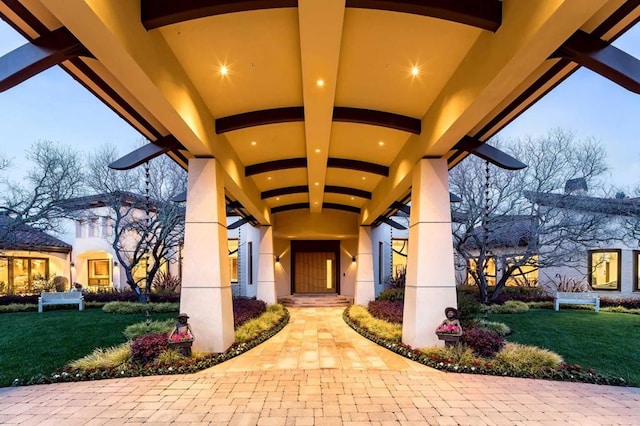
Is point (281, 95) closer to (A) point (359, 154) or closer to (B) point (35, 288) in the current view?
(A) point (359, 154)

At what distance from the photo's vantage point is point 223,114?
6.92 metres

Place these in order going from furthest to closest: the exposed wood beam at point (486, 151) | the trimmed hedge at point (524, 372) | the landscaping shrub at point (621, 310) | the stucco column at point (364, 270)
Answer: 1. the stucco column at point (364, 270)
2. the landscaping shrub at point (621, 310)
3. the exposed wood beam at point (486, 151)
4. the trimmed hedge at point (524, 372)

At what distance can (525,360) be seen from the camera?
6152 millimetres

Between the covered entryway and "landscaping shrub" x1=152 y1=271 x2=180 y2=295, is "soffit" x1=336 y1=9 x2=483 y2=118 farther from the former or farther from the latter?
"landscaping shrub" x1=152 y1=271 x2=180 y2=295

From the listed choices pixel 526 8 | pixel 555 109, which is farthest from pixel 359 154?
pixel 555 109

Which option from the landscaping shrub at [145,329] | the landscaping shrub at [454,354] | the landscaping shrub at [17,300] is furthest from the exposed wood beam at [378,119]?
the landscaping shrub at [17,300]

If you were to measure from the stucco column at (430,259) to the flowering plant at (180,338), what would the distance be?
412 cm

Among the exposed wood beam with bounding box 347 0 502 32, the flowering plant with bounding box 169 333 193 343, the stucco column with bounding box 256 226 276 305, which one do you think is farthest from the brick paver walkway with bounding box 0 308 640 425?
the stucco column with bounding box 256 226 276 305

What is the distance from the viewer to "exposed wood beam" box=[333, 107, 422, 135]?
22.5ft

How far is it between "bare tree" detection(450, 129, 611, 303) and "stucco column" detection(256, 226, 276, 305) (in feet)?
24.4

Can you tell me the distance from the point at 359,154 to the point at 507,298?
10.2 meters

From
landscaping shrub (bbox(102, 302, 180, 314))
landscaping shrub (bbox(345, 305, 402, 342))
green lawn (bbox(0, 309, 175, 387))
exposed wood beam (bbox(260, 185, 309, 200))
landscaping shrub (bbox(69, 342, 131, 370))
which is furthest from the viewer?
landscaping shrub (bbox(102, 302, 180, 314))

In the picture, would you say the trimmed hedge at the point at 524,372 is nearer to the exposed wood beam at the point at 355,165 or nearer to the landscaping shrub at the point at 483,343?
the landscaping shrub at the point at 483,343

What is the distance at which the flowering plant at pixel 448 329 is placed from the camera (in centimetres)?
649
